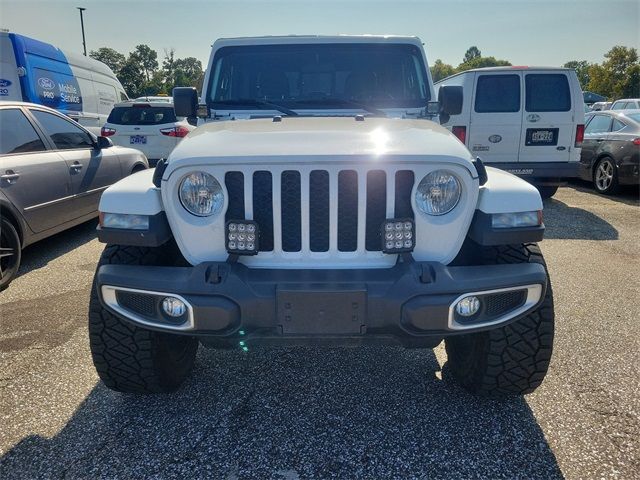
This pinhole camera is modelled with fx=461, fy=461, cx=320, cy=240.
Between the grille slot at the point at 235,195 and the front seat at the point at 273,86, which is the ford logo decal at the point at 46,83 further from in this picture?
the grille slot at the point at 235,195

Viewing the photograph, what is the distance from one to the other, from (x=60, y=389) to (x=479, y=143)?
7.08 metres

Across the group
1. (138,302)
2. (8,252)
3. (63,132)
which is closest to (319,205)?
(138,302)

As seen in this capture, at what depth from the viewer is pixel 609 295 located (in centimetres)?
402

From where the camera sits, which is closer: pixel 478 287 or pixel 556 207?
pixel 478 287

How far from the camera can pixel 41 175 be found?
14.9 feet

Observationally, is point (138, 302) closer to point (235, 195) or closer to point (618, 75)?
point (235, 195)

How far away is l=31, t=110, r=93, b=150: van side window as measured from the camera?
490 cm

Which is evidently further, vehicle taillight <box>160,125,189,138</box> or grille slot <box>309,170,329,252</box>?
vehicle taillight <box>160,125,189,138</box>

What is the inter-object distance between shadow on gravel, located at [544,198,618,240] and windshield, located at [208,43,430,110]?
127 inches

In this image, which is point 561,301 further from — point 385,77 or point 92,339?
point 92,339

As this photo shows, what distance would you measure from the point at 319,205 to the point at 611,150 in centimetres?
857

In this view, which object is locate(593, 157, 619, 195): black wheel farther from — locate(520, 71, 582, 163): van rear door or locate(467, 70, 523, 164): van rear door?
locate(467, 70, 523, 164): van rear door

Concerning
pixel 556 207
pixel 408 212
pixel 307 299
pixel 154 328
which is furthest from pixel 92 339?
pixel 556 207

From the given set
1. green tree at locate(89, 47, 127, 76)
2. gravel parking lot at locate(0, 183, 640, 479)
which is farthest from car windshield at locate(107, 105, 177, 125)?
green tree at locate(89, 47, 127, 76)
